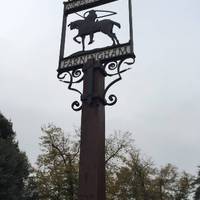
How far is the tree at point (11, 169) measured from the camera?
Result: 23547mm

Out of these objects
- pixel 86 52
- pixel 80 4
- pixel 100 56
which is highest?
pixel 80 4

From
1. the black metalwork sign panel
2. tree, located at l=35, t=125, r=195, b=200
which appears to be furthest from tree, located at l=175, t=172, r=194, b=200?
the black metalwork sign panel

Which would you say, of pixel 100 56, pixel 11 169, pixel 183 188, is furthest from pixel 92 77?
pixel 183 188

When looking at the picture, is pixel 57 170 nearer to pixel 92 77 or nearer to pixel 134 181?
pixel 134 181

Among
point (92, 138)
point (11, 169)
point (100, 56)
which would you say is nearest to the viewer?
point (92, 138)

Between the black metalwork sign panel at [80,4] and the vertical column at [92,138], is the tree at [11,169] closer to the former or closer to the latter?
the black metalwork sign panel at [80,4]

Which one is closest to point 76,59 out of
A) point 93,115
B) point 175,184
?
point 93,115

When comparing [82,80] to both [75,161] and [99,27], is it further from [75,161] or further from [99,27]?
[75,161]

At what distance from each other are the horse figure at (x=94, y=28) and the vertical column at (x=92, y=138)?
26.1 inches

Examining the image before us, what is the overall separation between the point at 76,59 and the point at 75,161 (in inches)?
772

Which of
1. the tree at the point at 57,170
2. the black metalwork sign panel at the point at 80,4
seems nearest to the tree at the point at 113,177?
the tree at the point at 57,170

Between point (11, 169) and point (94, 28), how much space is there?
1877 centimetres

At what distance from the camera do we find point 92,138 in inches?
247

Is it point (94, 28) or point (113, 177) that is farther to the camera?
point (113, 177)
